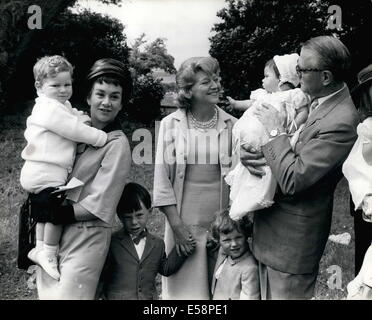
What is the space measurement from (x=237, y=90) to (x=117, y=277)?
2.78 metres

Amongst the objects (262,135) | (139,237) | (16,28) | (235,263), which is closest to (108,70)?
(262,135)

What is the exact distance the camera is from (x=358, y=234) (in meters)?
3.42

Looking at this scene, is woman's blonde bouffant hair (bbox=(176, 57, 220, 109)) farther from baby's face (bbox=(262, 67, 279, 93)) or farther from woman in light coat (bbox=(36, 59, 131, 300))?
woman in light coat (bbox=(36, 59, 131, 300))

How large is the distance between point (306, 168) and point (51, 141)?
4.92 ft

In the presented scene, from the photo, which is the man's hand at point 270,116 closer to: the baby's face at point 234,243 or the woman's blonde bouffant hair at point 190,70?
the woman's blonde bouffant hair at point 190,70

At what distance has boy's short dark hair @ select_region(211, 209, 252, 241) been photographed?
3342 mm

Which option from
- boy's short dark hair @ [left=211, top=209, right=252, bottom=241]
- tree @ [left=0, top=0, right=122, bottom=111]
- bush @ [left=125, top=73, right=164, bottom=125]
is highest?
tree @ [left=0, top=0, right=122, bottom=111]

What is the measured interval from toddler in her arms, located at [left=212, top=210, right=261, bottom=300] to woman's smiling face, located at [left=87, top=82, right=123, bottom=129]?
97 cm

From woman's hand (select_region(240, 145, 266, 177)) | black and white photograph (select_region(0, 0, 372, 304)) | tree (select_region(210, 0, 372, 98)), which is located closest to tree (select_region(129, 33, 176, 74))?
tree (select_region(210, 0, 372, 98))

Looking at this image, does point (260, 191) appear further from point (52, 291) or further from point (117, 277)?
point (52, 291)

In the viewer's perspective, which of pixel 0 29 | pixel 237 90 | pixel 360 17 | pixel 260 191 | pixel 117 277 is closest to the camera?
pixel 260 191

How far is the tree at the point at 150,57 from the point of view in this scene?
550 centimetres

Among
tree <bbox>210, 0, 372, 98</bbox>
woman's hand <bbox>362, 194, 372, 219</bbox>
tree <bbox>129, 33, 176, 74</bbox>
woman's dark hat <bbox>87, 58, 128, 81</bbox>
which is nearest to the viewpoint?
woman's hand <bbox>362, 194, 372, 219</bbox>

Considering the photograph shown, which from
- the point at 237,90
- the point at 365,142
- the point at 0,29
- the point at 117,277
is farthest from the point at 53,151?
the point at 0,29
